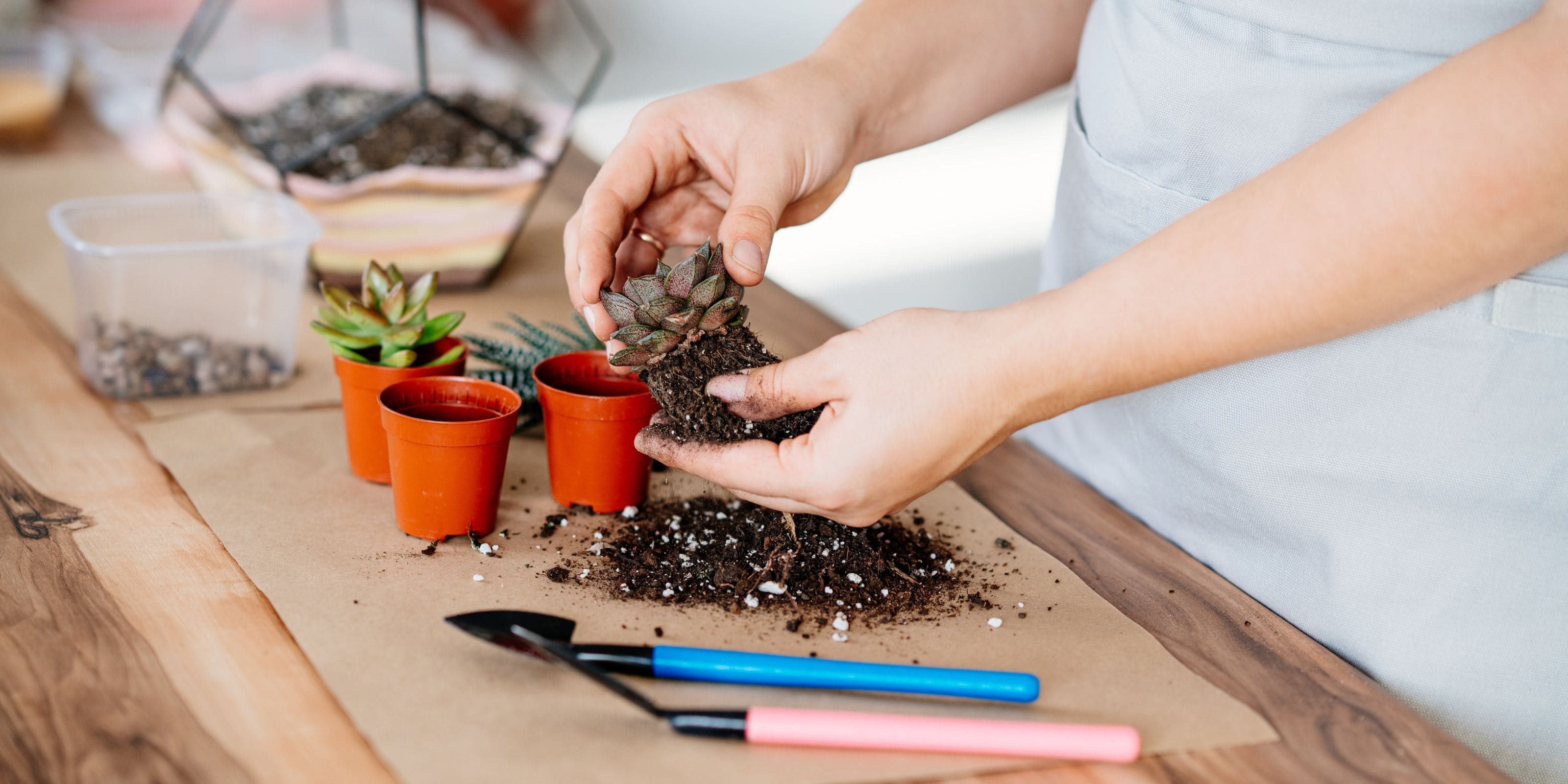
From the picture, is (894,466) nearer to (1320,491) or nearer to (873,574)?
(873,574)

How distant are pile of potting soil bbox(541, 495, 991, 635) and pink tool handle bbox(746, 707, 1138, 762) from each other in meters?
0.16

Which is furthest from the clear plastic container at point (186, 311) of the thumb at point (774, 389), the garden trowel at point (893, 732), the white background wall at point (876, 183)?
the white background wall at point (876, 183)

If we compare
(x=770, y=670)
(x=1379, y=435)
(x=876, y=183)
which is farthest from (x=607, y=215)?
(x=876, y=183)

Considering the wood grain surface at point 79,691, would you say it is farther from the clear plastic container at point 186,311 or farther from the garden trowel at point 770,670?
the clear plastic container at point 186,311

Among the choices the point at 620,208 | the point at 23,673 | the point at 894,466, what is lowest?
the point at 23,673

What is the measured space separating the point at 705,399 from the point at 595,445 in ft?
0.48

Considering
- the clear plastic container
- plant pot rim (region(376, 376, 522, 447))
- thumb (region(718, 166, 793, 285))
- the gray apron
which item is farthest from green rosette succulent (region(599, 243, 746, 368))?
the clear plastic container

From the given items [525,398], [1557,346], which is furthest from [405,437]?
[1557,346]

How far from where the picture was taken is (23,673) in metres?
0.79

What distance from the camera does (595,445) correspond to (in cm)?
109

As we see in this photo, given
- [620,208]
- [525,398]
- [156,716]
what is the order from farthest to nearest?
[525,398] → [620,208] → [156,716]

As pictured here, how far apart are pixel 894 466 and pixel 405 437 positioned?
44 centimetres

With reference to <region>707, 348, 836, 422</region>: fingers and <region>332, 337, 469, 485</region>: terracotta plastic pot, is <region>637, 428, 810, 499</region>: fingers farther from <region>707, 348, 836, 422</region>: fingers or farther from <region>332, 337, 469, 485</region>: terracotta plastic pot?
<region>332, 337, 469, 485</region>: terracotta plastic pot

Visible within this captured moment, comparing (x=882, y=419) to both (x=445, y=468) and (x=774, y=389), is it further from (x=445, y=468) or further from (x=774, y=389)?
(x=445, y=468)
